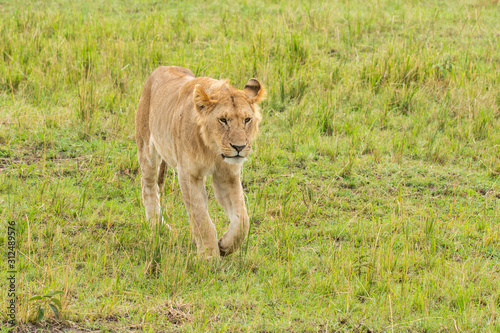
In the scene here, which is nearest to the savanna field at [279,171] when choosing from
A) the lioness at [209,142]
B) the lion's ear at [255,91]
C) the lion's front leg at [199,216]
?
the lion's front leg at [199,216]

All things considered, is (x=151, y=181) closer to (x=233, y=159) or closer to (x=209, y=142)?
(x=209, y=142)

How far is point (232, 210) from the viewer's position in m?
4.58

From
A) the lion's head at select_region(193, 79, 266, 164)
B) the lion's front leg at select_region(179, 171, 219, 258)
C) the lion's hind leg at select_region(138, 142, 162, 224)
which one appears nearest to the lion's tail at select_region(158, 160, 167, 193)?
the lion's hind leg at select_region(138, 142, 162, 224)

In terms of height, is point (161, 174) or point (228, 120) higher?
point (228, 120)

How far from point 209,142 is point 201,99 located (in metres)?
0.29

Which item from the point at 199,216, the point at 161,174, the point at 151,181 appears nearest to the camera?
the point at 199,216

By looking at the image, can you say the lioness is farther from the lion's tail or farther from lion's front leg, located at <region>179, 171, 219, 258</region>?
the lion's tail

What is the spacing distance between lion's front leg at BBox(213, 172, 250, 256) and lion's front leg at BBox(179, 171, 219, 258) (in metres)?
0.09

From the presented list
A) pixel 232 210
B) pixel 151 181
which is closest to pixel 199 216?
pixel 232 210

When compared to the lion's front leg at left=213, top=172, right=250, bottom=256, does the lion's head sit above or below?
above

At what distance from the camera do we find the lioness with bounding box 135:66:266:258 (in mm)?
4223

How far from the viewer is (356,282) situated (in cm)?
434

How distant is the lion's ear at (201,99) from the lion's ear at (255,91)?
29cm

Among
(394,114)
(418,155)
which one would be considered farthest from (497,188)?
(394,114)
